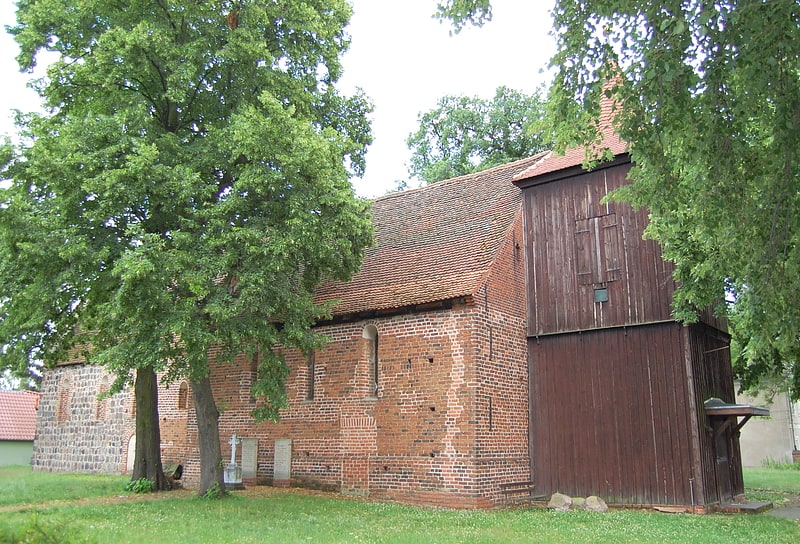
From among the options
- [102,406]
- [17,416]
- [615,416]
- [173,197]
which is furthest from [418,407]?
[17,416]

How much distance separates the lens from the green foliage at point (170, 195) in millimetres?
12297

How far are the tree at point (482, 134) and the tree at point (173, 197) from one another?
54.4 feet

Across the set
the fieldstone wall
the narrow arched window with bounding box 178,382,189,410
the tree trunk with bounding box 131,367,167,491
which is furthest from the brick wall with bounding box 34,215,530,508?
the fieldstone wall

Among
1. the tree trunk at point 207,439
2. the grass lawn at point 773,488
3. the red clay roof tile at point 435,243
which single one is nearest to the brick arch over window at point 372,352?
the red clay roof tile at point 435,243

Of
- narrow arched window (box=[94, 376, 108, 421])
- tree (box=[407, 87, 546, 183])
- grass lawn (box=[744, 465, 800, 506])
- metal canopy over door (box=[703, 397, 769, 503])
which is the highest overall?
tree (box=[407, 87, 546, 183])

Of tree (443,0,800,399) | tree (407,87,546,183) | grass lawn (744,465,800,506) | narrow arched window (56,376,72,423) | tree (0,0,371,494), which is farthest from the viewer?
tree (407,87,546,183)

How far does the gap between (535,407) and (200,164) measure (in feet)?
30.3

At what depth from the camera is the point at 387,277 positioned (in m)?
16.8

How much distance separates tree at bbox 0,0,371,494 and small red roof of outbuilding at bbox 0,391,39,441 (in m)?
26.8

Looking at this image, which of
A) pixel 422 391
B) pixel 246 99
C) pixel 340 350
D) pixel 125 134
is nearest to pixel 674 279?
pixel 422 391

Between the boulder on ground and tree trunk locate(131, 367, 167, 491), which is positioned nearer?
the boulder on ground

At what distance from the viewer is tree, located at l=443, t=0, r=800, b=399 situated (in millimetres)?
7727

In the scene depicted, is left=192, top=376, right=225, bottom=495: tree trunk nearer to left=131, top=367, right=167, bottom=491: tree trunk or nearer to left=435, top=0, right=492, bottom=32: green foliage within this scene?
left=131, top=367, right=167, bottom=491: tree trunk

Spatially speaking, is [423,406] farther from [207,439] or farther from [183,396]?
[183,396]
